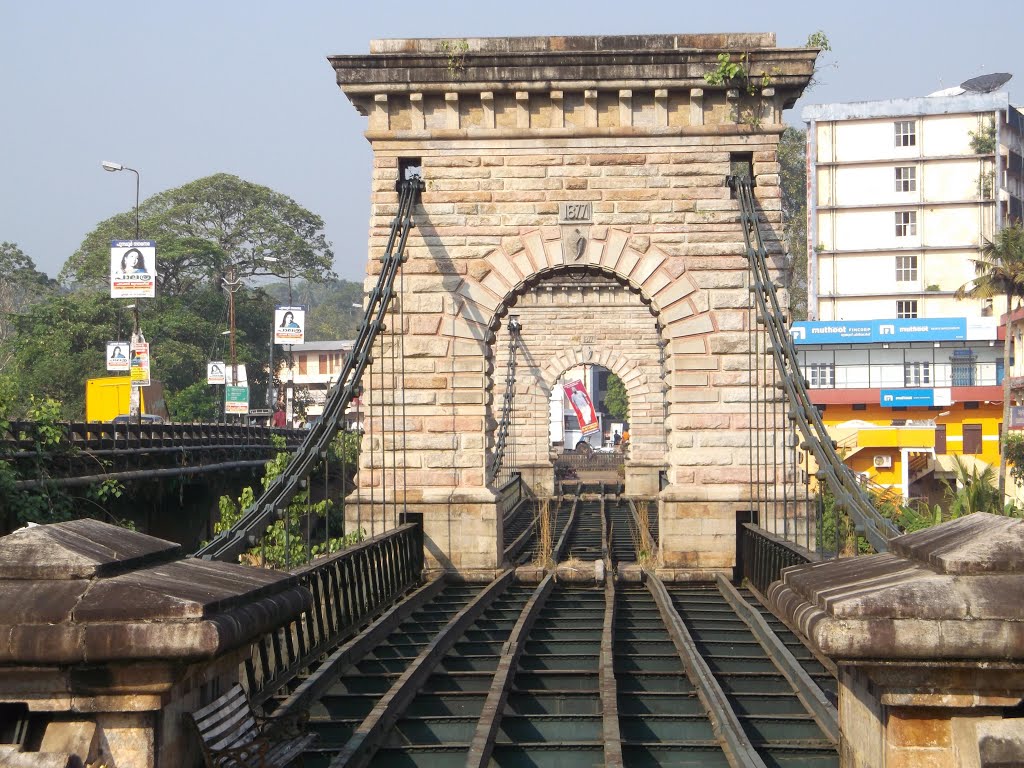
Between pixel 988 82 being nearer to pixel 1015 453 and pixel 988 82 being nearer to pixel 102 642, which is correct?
pixel 1015 453

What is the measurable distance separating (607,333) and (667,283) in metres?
17.8

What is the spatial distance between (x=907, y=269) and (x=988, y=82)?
13.5 meters

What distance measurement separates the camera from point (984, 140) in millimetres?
60938

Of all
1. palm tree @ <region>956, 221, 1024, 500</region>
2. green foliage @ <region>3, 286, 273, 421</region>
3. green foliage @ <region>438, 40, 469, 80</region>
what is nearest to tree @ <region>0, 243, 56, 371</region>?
green foliage @ <region>3, 286, 273, 421</region>

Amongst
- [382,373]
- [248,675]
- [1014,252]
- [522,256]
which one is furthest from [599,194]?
[1014,252]

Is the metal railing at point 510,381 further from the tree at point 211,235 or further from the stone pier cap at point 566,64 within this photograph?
the tree at point 211,235

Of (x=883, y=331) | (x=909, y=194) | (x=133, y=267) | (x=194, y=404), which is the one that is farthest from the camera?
(x=909, y=194)

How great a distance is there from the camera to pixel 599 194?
17562 millimetres

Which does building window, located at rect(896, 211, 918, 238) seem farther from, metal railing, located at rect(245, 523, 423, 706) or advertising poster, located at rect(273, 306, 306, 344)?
metal railing, located at rect(245, 523, 423, 706)

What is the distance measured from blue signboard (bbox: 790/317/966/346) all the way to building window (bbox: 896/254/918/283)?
41.9 ft

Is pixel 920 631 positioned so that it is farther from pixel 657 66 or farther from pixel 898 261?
pixel 898 261

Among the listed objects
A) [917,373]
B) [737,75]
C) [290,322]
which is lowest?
[917,373]

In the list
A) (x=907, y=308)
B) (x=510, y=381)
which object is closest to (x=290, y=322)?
(x=510, y=381)

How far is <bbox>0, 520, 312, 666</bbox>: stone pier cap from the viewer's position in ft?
14.8
